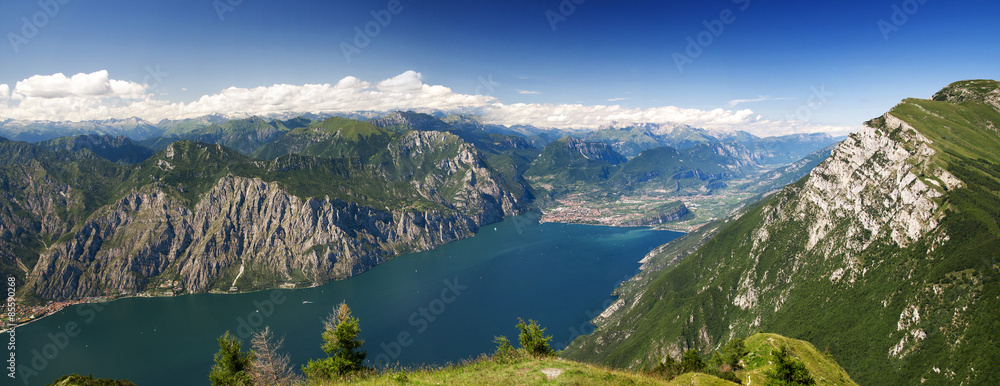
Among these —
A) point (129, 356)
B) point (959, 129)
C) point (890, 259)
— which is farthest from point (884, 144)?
point (129, 356)

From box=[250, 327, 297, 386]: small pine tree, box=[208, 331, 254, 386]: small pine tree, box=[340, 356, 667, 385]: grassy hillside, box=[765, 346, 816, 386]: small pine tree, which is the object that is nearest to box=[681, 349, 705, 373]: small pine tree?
box=[765, 346, 816, 386]: small pine tree

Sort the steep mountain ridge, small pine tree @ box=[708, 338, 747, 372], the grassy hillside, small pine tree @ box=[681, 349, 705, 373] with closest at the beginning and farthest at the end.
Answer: the grassy hillside → small pine tree @ box=[708, 338, 747, 372] → small pine tree @ box=[681, 349, 705, 373] → the steep mountain ridge

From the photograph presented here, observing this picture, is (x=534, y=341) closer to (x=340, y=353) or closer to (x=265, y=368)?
(x=340, y=353)

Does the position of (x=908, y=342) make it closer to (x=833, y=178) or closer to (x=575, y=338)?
(x=833, y=178)

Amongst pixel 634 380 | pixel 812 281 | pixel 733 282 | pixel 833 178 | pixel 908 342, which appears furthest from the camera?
pixel 733 282
